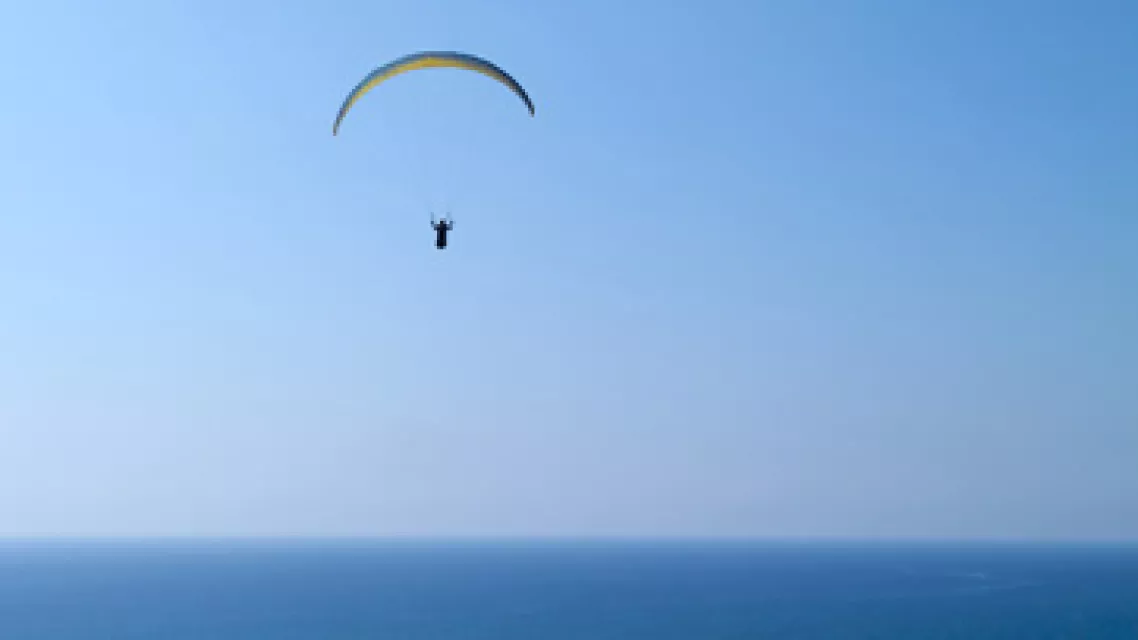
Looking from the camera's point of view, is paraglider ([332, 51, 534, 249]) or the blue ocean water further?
the blue ocean water

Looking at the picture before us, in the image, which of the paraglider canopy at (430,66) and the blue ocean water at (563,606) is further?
the blue ocean water at (563,606)

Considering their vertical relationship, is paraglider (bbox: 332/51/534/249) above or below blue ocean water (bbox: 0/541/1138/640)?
above

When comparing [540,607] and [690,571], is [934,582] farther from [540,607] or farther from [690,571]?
[540,607]

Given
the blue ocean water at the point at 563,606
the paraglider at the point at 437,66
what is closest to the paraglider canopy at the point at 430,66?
the paraglider at the point at 437,66

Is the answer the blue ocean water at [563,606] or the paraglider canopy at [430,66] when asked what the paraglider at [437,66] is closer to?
the paraglider canopy at [430,66]

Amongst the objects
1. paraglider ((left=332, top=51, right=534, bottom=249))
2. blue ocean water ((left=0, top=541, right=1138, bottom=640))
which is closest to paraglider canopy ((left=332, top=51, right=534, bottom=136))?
paraglider ((left=332, top=51, right=534, bottom=249))

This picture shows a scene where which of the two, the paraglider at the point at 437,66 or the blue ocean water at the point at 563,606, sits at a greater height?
Answer: the paraglider at the point at 437,66

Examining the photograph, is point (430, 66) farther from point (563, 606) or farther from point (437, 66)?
point (563, 606)

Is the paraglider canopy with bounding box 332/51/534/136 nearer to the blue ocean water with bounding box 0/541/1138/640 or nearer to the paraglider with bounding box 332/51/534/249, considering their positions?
the paraglider with bounding box 332/51/534/249
